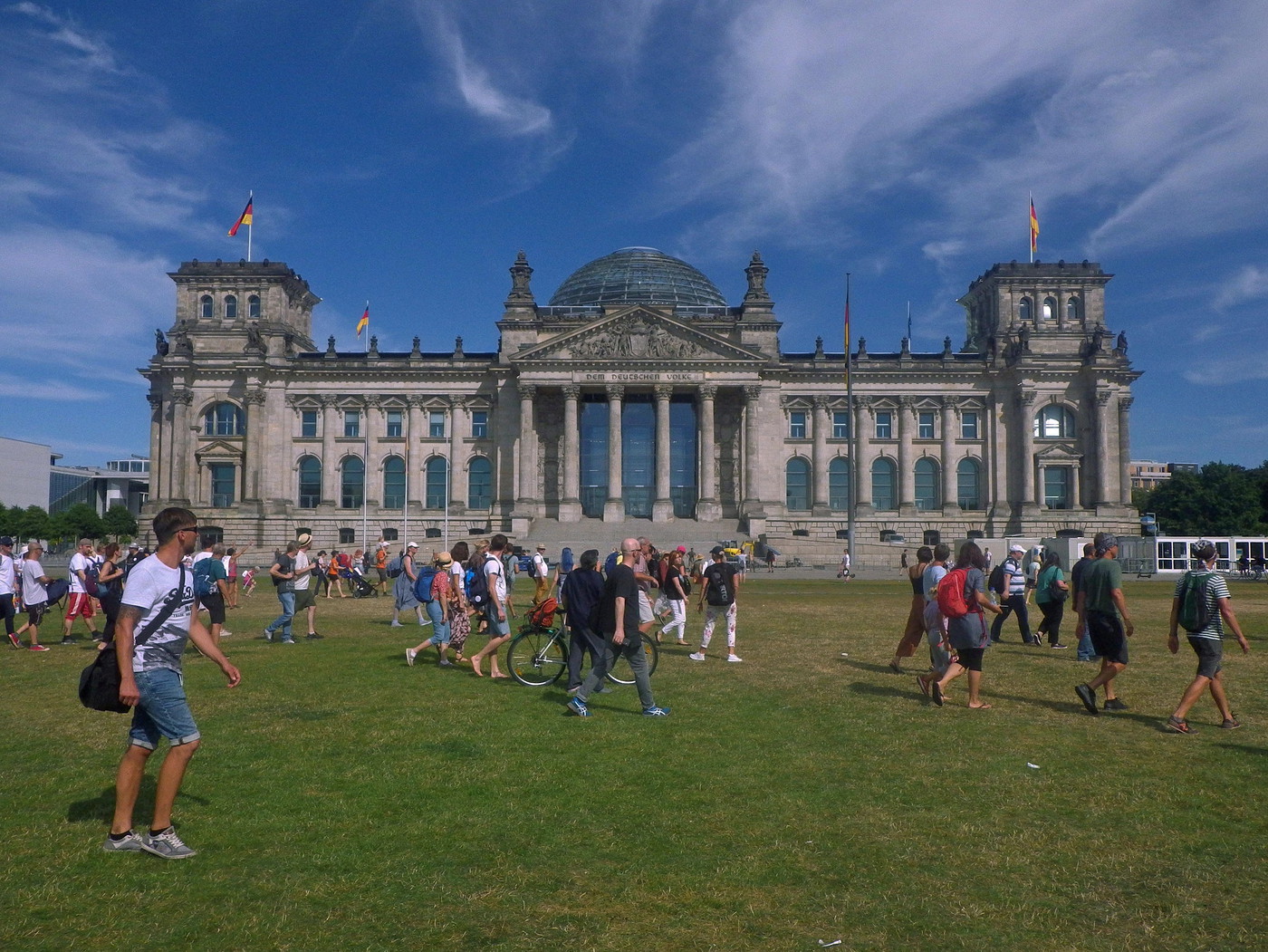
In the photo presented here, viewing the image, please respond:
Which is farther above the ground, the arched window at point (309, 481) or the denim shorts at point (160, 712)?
the arched window at point (309, 481)

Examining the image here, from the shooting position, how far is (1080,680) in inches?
574

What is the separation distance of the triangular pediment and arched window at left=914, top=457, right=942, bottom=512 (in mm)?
16087

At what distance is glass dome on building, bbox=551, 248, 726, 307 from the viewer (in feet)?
249

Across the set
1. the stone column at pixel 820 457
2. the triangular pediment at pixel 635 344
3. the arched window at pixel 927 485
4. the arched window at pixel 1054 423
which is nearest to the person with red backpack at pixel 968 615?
the triangular pediment at pixel 635 344

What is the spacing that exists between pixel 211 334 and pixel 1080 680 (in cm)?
7028

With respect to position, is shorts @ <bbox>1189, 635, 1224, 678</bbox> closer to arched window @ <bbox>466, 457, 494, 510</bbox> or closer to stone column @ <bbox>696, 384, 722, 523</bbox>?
stone column @ <bbox>696, 384, 722, 523</bbox>

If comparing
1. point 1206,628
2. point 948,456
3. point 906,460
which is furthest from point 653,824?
point 948,456

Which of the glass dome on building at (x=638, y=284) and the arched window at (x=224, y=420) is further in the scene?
the glass dome on building at (x=638, y=284)

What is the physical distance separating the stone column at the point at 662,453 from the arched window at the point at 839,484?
1325cm

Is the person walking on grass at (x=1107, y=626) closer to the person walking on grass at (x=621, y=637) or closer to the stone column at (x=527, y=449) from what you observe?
the person walking on grass at (x=621, y=637)

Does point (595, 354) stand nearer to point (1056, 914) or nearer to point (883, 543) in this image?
point (883, 543)

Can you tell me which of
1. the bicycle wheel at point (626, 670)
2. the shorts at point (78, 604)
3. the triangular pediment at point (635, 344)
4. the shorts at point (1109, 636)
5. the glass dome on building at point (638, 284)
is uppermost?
the glass dome on building at point (638, 284)

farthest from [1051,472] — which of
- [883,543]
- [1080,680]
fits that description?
[1080,680]

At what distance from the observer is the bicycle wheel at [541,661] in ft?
46.8
